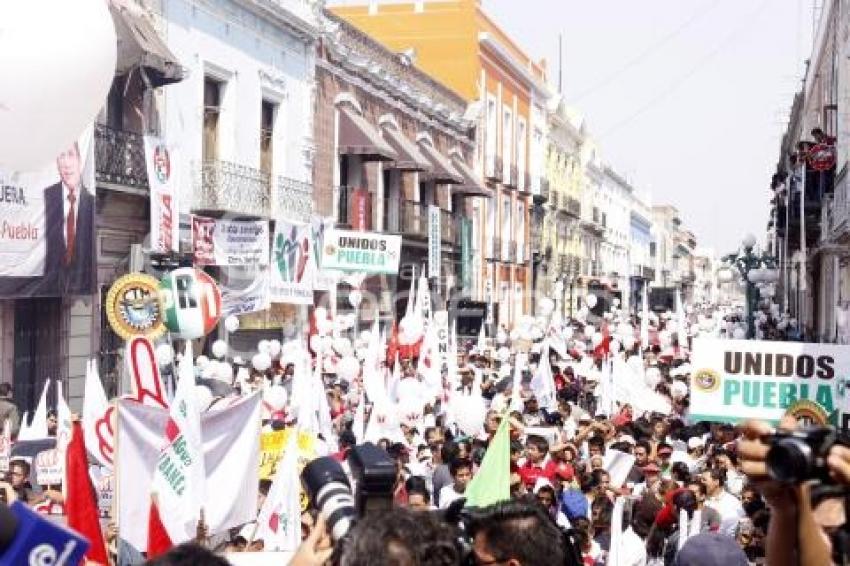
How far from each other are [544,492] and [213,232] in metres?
11.4

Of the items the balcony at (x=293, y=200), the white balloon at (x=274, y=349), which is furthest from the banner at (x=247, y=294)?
the balcony at (x=293, y=200)

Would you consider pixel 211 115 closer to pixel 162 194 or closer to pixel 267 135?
pixel 267 135

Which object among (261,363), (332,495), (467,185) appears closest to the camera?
(332,495)

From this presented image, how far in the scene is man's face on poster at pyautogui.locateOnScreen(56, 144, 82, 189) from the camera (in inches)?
567

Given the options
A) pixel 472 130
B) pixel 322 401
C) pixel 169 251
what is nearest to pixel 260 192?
pixel 169 251

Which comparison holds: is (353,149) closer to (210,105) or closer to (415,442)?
(210,105)

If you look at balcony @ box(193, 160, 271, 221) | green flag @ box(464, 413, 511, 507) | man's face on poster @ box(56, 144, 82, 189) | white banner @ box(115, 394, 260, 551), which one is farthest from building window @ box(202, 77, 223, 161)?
green flag @ box(464, 413, 511, 507)

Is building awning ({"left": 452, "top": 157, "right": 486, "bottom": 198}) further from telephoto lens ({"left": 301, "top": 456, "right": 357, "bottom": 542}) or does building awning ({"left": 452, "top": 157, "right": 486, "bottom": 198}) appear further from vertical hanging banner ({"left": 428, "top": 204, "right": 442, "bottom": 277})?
telephoto lens ({"left": 301, "top": 456, "right": 357, "bottom": 542})

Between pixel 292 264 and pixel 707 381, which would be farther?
pixel 292 264

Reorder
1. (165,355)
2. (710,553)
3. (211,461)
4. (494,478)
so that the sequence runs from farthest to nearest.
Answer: (165,355) < (211,461) < (494,478) < (710,553)

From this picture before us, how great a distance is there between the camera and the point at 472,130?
3681cm

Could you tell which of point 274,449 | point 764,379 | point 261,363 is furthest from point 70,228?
point 764,379

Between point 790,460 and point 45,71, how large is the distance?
3097 mm

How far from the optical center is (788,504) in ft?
8.32
